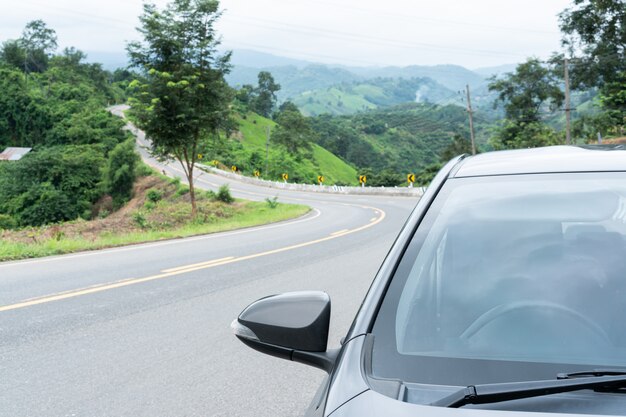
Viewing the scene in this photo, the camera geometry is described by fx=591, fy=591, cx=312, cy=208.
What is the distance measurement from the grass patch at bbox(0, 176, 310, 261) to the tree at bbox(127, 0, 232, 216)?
172 inches

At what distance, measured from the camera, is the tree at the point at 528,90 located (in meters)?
58.0

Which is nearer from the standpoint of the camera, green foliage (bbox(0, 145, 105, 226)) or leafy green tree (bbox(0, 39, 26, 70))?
green foliage (bbox(0, 145, 105, 226))

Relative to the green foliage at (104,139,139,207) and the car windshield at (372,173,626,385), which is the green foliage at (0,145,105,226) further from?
the car windshield at (372,173,626,385)

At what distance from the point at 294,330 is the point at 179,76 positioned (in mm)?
28395

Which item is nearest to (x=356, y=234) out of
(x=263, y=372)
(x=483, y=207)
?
(x=263, y=372)

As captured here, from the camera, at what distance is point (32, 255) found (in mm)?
11828

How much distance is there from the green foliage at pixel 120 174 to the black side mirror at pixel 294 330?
2139 inches

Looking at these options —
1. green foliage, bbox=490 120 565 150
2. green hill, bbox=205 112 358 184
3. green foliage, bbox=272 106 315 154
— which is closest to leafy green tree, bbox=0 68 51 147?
green hill, bbox=205 112 358 184

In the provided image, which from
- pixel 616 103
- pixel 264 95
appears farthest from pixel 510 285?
pixel 264 95

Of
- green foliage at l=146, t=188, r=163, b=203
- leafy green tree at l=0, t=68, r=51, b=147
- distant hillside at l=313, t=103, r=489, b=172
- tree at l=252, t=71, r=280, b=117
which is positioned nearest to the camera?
green foliage at l=146, t=188, r=163, b=203

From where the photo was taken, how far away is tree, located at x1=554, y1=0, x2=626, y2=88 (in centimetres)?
4741

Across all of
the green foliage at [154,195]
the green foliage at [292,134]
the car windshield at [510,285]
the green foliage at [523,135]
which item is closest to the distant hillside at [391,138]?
the green foliage at [292,134]

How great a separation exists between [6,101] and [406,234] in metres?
85.2

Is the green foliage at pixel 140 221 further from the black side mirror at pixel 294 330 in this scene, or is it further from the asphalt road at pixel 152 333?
the black side mirror at pixel 294 330
